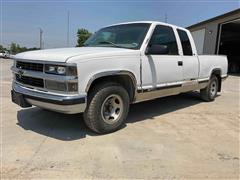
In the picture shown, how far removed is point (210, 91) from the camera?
7629 mm

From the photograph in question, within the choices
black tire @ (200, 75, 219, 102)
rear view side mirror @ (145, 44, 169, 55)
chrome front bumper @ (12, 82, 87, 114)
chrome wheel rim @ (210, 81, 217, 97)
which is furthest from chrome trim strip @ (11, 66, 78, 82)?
chrome wheel rim @ (210, 81, 217, 97)

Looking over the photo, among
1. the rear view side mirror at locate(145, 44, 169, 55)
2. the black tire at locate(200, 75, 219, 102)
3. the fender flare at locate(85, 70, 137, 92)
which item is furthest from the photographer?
the black tire at locate(200, 75, 219, 102)

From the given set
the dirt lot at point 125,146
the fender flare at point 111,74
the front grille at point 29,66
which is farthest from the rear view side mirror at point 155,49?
the front grille at point 29,66

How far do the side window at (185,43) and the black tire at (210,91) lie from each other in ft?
5.10

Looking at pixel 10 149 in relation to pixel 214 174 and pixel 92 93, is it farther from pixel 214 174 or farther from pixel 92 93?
pixel 214 174

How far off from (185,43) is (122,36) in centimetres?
182

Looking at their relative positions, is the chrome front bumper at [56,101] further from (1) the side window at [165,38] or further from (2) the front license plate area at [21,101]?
(1) the side window at [165,38]

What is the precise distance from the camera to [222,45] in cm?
2883

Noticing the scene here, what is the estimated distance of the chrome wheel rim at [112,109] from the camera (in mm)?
4473

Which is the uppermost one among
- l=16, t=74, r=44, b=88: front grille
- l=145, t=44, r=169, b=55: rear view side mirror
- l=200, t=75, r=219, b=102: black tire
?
l=145, t=44, r=169, b=55: rear view side mirror

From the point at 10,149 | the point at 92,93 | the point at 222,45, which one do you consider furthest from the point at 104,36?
the point at 222,45

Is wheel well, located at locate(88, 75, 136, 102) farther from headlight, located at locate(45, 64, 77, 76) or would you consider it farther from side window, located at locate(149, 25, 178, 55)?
Result: side window, located at locate(149, 25, 178, 55)

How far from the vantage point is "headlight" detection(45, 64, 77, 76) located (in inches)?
148

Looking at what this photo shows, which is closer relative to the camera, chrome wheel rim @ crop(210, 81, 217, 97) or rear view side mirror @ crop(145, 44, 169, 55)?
rear view side mirror @ crop(145, 44, 169, 55)
